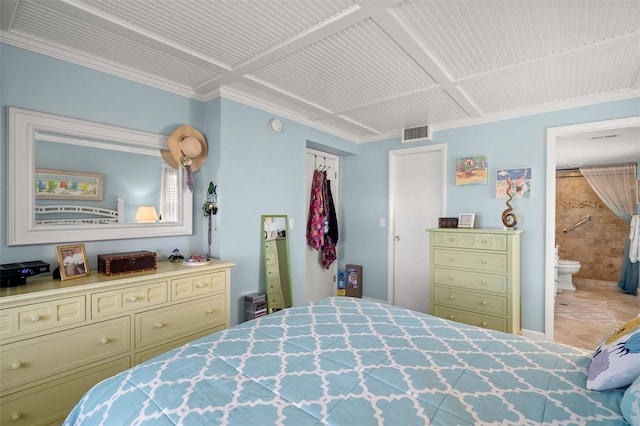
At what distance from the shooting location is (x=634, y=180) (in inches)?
200

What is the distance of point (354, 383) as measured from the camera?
111 centimetres

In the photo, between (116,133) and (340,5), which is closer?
(340,5)

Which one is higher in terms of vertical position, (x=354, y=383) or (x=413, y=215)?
(x=413, y=215)

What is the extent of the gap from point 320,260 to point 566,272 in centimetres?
434

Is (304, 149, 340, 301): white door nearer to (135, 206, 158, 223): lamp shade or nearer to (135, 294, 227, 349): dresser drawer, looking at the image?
(135, 294, 227, 349): dresser drawer

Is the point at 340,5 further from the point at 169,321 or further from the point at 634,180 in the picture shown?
the point at 634,180

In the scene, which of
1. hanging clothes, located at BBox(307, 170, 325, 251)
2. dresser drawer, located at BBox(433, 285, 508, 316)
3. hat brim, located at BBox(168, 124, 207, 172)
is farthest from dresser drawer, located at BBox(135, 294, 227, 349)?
dresser drawer, located at BBox(433, 285, 508, 316)

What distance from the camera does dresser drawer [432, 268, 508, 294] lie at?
2880mm

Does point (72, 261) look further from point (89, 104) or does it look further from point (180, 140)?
point (180, 140)

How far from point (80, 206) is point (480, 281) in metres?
3.44

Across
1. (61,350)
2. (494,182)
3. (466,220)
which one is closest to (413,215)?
(466,220)

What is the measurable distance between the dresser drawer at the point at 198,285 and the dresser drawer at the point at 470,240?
7.13 ft

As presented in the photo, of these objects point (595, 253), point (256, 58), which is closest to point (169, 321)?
point (256, 58)

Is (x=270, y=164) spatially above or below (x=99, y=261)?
above
